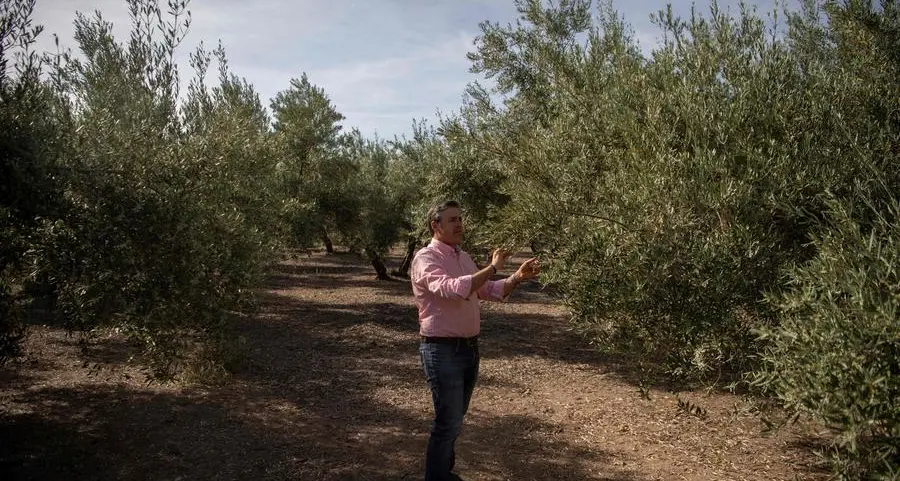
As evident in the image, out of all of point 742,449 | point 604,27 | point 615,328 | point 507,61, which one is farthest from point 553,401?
point 507,61

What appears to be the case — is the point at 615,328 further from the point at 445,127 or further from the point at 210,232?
the point at 445,127

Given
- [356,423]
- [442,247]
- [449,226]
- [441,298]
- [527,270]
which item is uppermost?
[449,226]

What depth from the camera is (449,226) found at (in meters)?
5.14

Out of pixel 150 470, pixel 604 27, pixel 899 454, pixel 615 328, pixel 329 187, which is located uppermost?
pixel 604 27

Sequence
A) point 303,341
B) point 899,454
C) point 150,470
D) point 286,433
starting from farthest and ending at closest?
point 303,341 → point 286,433 → point 150,470 → point 899,454

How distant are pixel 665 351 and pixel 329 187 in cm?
1928

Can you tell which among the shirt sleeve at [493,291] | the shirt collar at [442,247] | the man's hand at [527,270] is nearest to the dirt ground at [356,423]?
the man's hand at [527,270]

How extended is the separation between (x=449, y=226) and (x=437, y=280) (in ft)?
2.09

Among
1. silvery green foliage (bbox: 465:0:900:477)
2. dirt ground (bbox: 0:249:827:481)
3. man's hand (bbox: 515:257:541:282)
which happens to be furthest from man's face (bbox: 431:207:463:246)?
dirt ground (bbox: 0:249:827:481)

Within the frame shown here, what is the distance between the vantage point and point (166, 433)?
312 inches

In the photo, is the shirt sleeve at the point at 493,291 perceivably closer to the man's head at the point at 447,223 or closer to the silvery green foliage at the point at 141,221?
the man's head at the point at 447,223

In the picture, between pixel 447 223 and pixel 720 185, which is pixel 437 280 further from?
pixel 720 185

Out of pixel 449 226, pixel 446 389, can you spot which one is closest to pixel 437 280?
pixel 449 226

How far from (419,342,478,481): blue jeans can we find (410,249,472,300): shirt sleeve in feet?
1.69
